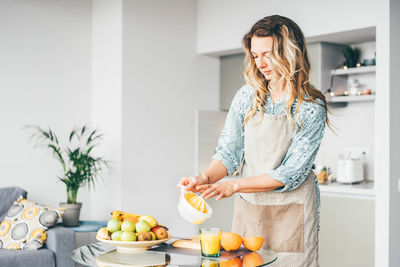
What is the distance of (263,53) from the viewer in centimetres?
192

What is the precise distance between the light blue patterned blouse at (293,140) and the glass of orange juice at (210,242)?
359 mm

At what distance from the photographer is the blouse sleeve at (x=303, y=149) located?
1.86m

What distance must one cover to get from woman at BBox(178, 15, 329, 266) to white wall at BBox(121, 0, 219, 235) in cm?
243

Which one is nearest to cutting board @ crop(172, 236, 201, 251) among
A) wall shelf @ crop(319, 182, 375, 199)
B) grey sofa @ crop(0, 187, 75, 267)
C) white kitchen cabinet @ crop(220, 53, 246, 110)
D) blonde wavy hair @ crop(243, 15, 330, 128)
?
blonde wavy hair @ crop(243, 15, 330, 128)

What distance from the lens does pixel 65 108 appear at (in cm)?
445

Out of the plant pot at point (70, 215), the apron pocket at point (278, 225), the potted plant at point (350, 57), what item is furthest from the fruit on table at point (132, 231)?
the potted plant at point (350, 57)

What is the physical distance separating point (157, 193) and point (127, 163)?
0.44 metres

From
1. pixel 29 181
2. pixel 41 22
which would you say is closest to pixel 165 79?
pixel 41 22

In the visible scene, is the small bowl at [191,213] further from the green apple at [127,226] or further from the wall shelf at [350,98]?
the wall shelf at [350,98]

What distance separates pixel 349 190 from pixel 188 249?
7.44 ft

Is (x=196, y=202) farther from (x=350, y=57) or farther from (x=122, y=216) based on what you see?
(x=350, y=57)

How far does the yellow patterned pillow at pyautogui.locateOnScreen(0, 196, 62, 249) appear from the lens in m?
3.49

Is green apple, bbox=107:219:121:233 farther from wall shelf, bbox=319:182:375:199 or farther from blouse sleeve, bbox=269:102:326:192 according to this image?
wall shelf, bbox=319:182:375:199

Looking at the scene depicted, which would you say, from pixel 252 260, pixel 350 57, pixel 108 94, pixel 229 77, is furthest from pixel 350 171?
pixel 252 260
